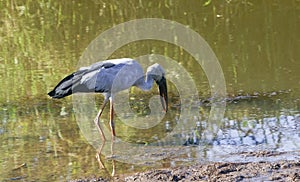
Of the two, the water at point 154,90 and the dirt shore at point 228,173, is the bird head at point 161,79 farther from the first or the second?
the dirt shore at point 228,173

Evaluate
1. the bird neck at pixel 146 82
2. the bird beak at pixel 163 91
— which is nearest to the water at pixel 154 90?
the bird beak at pixel 163 91

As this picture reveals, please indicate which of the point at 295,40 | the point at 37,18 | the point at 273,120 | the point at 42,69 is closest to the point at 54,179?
the point at 273,120

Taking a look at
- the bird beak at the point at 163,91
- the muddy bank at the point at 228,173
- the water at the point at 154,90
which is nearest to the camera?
the muddy bank at the point at 228,173

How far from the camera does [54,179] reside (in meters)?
6.34

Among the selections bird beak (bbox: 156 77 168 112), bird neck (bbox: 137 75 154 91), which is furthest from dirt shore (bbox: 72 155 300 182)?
bird neck (bbox: 137 75 154 91)

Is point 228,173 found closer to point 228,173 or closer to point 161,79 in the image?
point 228,173

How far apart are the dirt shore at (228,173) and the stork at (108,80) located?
160 cm

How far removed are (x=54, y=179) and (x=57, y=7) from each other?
710 centimetres

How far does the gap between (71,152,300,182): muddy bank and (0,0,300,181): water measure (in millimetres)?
340

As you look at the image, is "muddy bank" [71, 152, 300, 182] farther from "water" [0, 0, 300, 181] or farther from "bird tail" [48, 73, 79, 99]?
"bird tail" [48, 73, 79, 99]

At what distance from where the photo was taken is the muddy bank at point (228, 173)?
228 inches

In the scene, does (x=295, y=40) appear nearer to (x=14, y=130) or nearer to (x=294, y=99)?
(x=294, y=99)

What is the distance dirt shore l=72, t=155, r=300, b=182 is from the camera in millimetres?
5793

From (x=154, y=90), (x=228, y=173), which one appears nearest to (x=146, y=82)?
(x=154, y=90)
